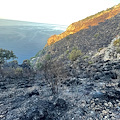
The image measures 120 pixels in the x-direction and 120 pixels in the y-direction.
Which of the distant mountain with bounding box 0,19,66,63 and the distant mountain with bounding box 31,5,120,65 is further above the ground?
the distant mountain with bounding box 0,19,66,63

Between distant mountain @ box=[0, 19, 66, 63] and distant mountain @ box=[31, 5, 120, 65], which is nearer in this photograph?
distant mountain @ box=[31, 5, 120, 65]

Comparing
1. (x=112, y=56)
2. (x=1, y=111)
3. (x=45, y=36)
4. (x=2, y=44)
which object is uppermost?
(x=45, y=36)

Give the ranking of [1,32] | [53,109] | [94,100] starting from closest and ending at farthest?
[53,109]
[94,100]
[1,32]

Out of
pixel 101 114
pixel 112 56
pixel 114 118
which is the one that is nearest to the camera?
pixel 114 118

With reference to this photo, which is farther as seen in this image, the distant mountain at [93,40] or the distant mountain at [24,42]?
the distant mountain at [24,42]

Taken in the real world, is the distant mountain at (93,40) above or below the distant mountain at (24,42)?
below

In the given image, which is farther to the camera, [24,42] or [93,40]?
[24,42]

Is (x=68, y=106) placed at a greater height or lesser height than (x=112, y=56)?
lesser

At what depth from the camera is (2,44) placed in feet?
406

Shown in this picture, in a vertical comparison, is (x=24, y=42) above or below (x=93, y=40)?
above

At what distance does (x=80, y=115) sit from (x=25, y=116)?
1964 mm

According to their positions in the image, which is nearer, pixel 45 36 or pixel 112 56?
pixel 112 56

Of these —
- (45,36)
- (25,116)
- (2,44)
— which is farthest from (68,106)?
(2,44)

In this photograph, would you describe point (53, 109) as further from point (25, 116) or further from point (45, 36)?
point (45, 36)
